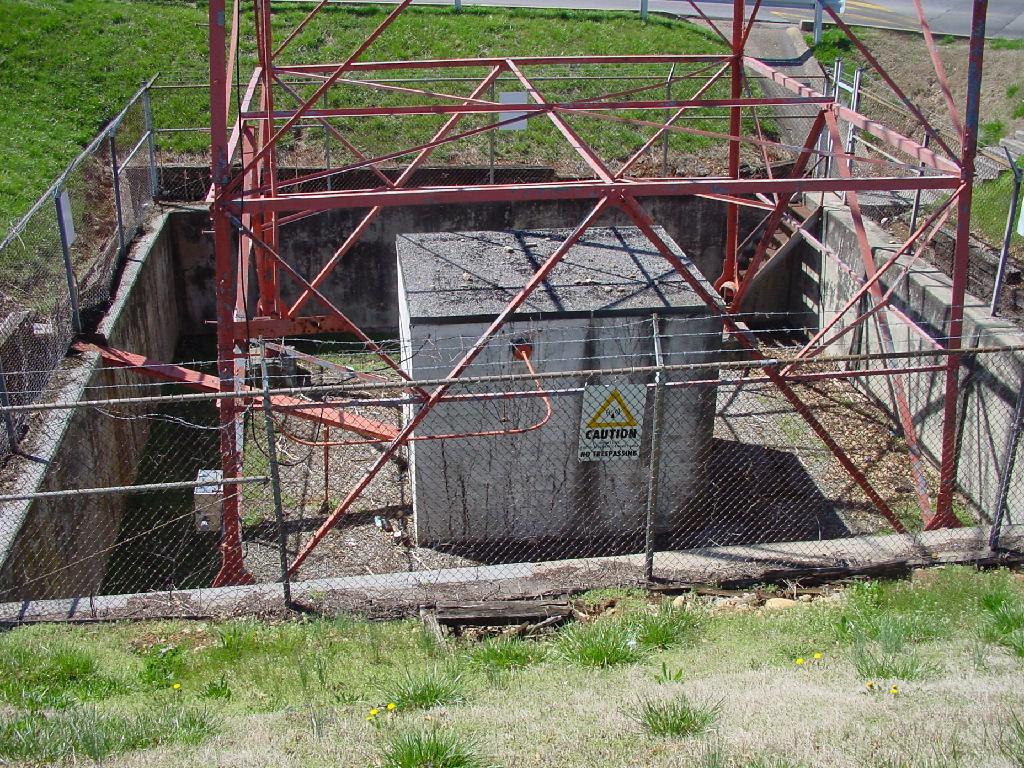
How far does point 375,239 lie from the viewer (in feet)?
52.7

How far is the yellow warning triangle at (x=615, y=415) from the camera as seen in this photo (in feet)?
30.7

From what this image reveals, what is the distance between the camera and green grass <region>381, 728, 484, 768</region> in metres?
5.03

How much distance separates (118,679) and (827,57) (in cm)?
1941

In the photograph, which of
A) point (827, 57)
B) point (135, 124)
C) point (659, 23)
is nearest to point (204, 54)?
point (135, 124)

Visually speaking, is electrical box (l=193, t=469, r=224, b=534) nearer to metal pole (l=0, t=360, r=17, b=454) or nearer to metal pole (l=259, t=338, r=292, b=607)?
metal pole (l=259, t=338, r=292, b=607)

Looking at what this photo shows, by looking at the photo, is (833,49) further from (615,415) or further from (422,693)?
(422,693)

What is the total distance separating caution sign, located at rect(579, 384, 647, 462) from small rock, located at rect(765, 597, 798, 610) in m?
2.11

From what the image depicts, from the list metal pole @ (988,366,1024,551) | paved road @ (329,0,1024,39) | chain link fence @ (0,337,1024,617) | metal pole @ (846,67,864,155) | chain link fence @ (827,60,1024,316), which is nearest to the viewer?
metal pole @ (988,366,1024,551)

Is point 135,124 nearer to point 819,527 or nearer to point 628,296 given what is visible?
point 628,296

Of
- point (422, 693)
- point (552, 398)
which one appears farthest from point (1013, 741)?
point (552, 398)

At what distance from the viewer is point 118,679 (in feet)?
21.9

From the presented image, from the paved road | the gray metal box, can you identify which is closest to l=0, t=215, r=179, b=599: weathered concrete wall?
the gray metal box

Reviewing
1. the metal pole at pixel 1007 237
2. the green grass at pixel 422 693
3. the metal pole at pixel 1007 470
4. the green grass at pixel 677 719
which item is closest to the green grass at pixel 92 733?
the green grass at pixel 422 693

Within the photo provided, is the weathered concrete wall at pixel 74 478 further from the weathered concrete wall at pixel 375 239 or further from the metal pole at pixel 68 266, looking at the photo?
the weathered concrete wall at pixel 375 239
